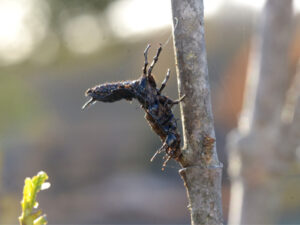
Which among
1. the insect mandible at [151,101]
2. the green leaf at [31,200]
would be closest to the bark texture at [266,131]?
the insect mandible at [151,101]

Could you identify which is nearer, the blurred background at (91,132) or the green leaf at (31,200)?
the green leaf at (31,200)

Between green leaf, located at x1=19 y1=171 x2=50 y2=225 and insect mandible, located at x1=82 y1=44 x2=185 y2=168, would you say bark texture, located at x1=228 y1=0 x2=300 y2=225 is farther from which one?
green leaf, located at x1=19 y1=171 x2=50 y2=225

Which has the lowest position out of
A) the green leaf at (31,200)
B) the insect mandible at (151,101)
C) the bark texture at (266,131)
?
the green leaf at (31,200)

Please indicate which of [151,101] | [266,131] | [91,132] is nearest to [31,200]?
[151,101]

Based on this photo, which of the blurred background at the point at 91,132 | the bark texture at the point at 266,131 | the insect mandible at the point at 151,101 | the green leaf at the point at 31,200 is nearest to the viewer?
the green leaf at the point at 31,200

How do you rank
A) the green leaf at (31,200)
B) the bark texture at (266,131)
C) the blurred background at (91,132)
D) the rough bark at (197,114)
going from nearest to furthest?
the green leaf at (31,200) → the rough bark at (197,114) → the bark texture at (266,131) → the blurred background at (91,132)

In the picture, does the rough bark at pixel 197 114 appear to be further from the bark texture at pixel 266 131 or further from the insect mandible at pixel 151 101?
the bark texture at pixel 266 131

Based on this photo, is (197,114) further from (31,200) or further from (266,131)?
(266,131)
